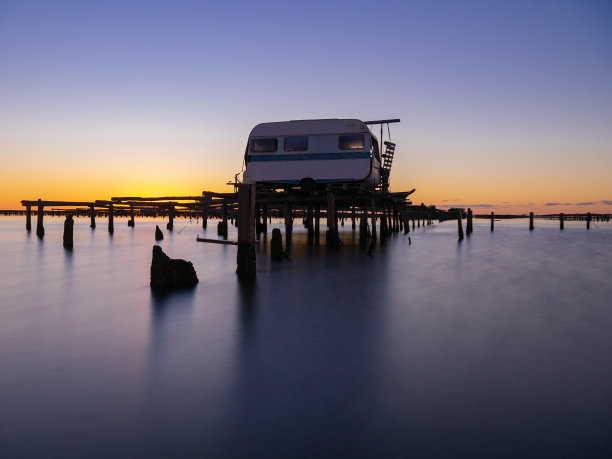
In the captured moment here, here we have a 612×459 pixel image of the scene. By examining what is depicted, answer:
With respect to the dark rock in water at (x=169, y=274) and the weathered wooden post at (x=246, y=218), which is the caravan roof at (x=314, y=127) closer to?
the weathered wooden post at (x=246, y=218)

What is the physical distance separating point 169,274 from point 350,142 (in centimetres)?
1468

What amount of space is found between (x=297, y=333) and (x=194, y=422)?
14.4 ft

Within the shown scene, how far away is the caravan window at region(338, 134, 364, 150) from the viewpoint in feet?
85.9

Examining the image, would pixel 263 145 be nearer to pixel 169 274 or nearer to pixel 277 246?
pixel 277 246

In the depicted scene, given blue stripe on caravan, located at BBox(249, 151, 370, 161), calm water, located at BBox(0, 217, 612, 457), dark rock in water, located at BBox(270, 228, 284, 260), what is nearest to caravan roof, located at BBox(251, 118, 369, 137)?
blue stripe on caravan, located at BBox(249, 151, 370, 161)

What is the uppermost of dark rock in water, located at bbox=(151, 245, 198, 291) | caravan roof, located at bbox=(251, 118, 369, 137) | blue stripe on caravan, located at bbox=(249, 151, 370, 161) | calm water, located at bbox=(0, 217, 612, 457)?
caravan roof, located at bbox=(251, 118, 369, 137)

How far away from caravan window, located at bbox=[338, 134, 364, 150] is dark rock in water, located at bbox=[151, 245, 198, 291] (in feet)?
44.9

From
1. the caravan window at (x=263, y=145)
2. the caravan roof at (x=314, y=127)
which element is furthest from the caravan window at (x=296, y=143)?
the caravan window at (x=263, y=145)

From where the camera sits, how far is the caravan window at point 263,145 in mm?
27047

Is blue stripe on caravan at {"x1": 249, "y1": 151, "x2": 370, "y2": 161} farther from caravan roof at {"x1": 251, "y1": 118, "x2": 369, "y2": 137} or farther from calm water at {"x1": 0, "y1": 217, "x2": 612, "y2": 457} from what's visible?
calm water at {"x1": 0, "y1": 217, "x2": 612, "y2": 457}

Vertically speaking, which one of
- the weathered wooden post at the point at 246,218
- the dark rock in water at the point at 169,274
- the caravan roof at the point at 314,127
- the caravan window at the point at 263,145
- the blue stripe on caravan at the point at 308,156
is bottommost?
the dark rock in water at the point at 169,274

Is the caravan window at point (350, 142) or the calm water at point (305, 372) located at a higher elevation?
the caravan window at point (350, 142)

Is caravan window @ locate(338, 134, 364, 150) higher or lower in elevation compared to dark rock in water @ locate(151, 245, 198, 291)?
higher

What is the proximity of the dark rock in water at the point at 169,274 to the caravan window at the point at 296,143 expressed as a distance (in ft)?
42.9
